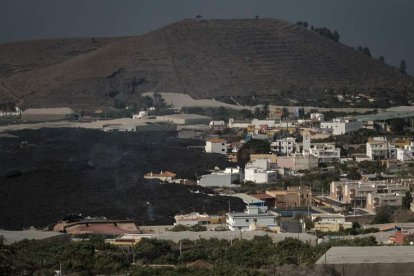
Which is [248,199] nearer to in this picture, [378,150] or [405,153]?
[405,153]

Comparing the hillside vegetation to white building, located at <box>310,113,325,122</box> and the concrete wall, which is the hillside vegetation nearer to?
white building, located at <box>310,113,325,122</box>

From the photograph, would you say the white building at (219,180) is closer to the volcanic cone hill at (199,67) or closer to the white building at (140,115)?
the white building at (140,115)

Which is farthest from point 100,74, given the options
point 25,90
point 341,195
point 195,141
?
point 341,195

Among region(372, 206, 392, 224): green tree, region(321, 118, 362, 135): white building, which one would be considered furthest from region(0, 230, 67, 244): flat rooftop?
region(321, 118, 362, 135): white building

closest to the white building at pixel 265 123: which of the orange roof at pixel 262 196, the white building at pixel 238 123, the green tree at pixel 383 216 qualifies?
the white building at pixel 238 123

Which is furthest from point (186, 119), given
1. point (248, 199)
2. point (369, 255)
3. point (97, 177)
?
point (369, 255)
